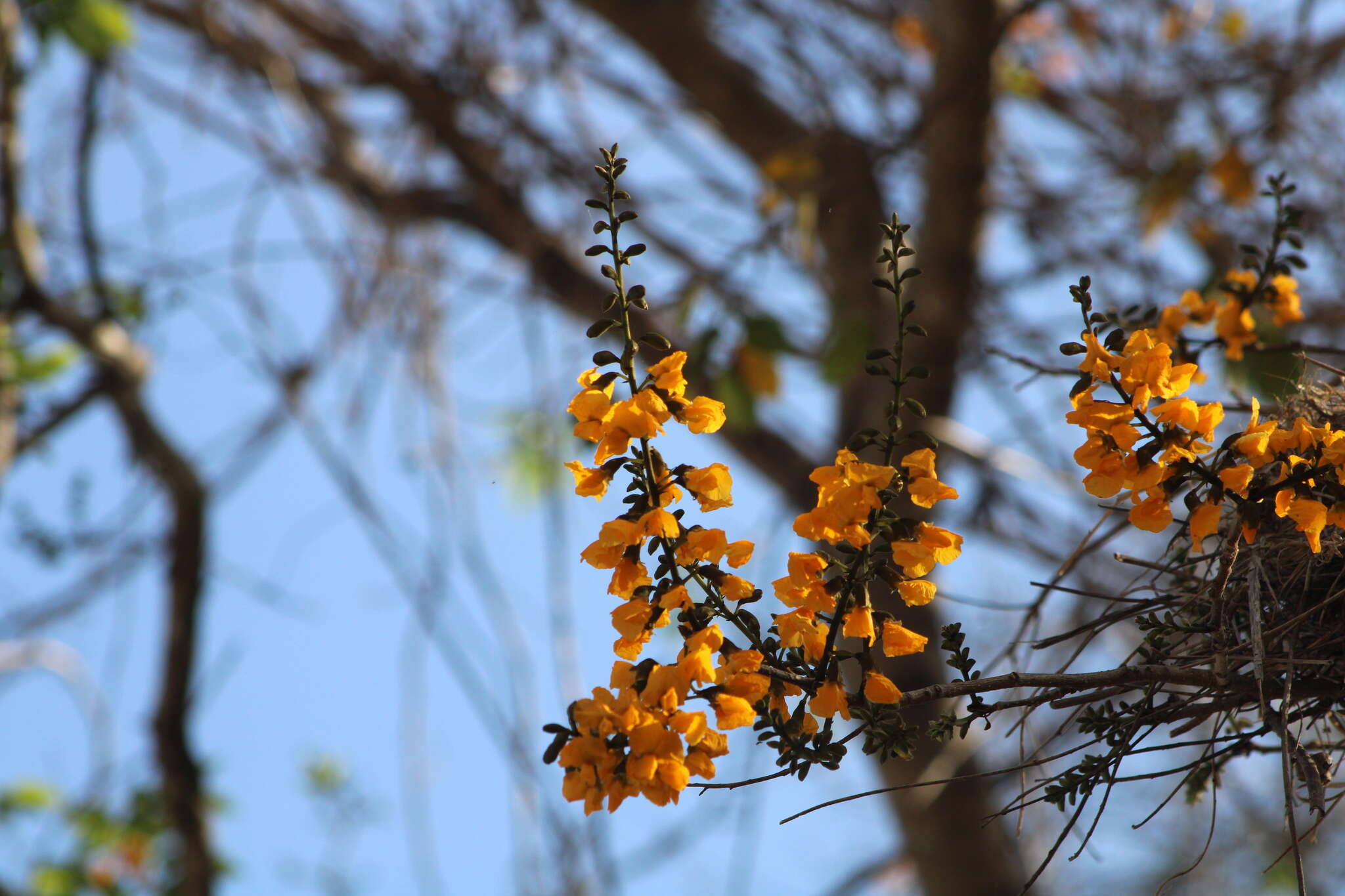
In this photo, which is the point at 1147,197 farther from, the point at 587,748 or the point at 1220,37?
the point at 587,748

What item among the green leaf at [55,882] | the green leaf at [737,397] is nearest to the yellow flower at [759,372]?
the green leaf at [737,397]

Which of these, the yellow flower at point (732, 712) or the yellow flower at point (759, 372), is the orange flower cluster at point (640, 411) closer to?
the yellow flower at point (732, 712)


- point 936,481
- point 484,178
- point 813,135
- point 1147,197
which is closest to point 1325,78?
point 1147,197

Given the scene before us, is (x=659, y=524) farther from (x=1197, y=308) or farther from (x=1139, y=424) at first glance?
(x=1197, y=308)

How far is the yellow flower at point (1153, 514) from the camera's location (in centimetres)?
58

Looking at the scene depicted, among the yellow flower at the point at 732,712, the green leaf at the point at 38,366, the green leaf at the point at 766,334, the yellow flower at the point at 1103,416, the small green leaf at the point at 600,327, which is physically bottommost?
the yellow flower at the point at 732,712

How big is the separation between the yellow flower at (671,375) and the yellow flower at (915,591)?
5.9 inches

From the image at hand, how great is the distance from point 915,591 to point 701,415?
14 cm

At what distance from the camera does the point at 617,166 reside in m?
0.60

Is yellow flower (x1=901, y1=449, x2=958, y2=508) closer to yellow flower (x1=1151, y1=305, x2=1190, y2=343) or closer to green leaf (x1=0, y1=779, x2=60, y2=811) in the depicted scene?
yellow flower (x1=1151, y1=305, x2=1190, y2=343)

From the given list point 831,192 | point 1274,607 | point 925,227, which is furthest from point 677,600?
point 831,192

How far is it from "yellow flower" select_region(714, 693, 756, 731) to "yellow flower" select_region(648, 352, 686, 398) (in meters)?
0.15

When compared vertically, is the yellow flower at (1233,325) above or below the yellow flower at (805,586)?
above

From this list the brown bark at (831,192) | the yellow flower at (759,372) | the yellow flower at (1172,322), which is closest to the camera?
the yellow flower at (1172,322)
